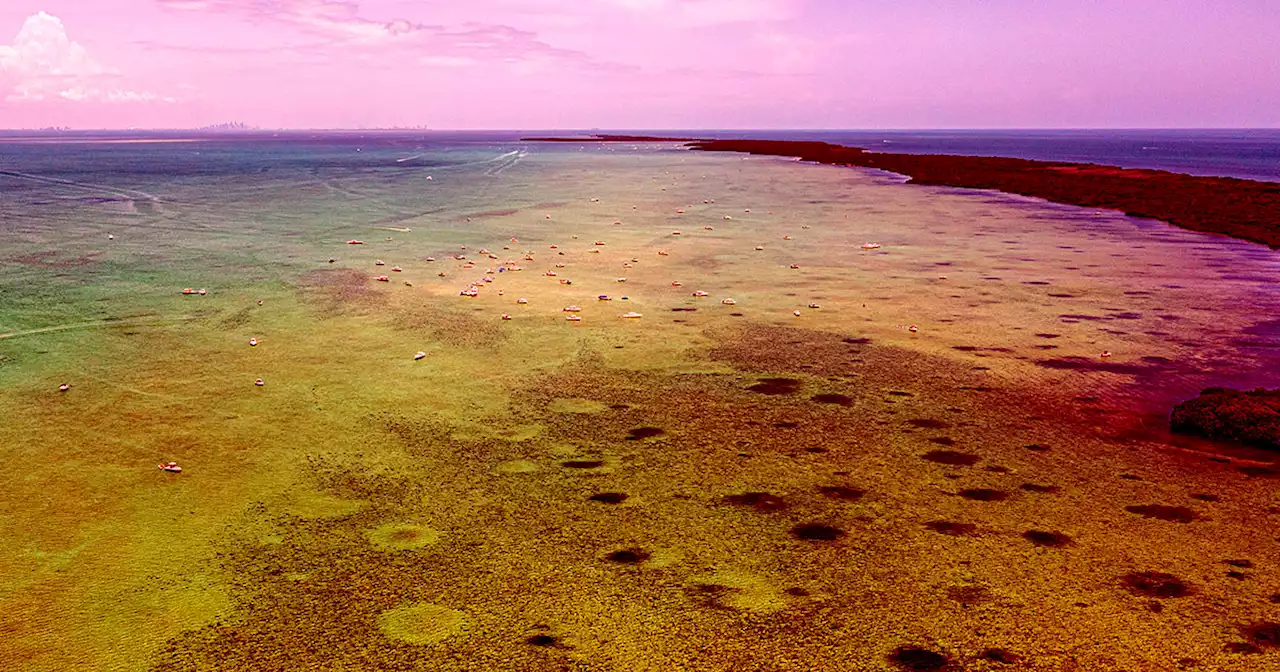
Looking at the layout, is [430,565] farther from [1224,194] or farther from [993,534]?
[1224,194]

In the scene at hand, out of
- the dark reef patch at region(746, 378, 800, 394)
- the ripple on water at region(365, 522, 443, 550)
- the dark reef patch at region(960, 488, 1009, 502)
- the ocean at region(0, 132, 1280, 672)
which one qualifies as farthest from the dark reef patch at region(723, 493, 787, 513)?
the dark reef patch at region(746, 378, 800, 394)

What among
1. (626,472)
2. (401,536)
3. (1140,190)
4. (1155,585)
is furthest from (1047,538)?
(1140,190)

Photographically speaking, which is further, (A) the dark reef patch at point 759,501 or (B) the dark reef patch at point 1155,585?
(A) the dark reef patch at point 759,501

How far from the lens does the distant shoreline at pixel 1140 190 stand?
22.2 meters

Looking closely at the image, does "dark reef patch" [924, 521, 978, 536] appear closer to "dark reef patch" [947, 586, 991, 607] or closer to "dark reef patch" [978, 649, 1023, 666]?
"dark reef patch" [947, 586, 991, 607]

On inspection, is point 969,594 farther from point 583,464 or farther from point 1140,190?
point 1140,190

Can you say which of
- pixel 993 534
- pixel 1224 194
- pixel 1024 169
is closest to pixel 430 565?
pixel 993 534

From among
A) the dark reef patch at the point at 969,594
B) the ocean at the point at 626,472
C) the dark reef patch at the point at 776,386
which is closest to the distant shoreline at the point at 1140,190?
the ocean at the point at 626,472

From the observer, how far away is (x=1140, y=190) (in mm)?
32438

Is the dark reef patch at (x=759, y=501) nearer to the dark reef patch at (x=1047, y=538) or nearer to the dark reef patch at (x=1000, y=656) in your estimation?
the dark reef patch at (x=1047, y=538)

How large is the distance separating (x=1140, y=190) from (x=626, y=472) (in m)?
33.4

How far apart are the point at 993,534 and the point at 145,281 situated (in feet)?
42.7

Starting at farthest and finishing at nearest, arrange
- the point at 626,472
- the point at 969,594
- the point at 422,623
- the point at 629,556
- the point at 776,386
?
the point at 776,386 < the point at 626,472 < the point at 629,556 < the point at 969,594 < the point at 422,623

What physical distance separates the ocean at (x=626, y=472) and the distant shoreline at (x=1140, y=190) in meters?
10.1
